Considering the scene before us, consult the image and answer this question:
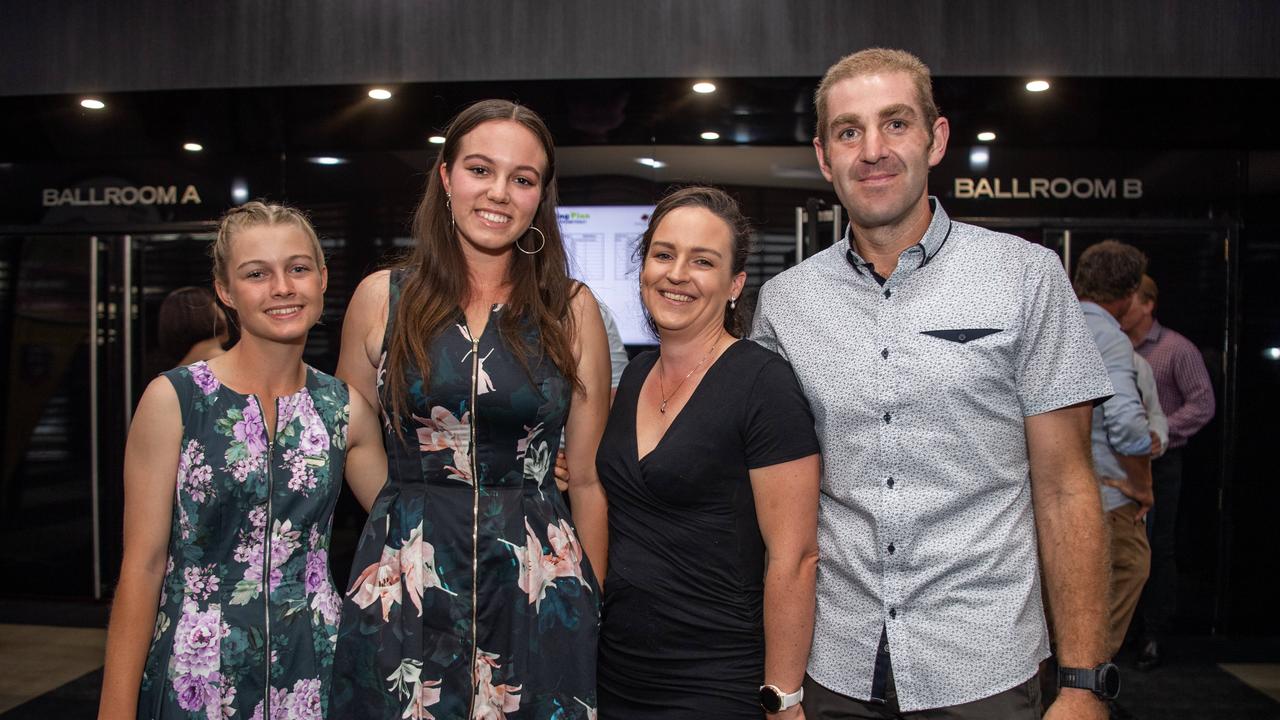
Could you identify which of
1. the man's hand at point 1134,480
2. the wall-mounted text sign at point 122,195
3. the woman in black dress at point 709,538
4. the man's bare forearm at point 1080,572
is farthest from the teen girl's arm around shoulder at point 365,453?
the wall-mounted text sign at point 122,195

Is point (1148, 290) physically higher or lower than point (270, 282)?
higher

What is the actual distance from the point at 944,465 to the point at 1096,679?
0.43 metres

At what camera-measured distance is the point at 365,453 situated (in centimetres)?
198

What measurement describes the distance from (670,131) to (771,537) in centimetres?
367

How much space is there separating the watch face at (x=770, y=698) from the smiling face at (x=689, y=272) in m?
0.67

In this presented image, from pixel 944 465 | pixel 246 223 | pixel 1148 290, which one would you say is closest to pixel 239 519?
pixel 246 223

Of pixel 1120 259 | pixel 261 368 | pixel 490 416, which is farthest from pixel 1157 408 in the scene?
pixel 261 368

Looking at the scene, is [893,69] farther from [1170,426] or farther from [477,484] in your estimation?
[1170,426]

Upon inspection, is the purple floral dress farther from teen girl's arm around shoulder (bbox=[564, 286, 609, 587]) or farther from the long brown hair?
teen girl's arm around shoulder (bbox=[564, 286, 609, 587])

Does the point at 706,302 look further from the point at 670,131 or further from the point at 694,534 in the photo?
the point at 670,131

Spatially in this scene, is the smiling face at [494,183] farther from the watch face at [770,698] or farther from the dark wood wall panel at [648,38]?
the dark wood wall panel at [648,38]

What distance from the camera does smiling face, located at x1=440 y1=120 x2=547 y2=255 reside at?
1.84m

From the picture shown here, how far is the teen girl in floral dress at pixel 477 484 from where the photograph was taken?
1743mm

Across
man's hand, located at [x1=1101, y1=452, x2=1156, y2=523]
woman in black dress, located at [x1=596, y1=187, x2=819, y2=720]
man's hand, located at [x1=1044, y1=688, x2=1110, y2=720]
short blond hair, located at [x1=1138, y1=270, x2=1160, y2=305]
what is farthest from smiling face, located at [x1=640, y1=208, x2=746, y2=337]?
short blond hair, located at [x1=1138, y1=270, x2=1160, y2=305]
